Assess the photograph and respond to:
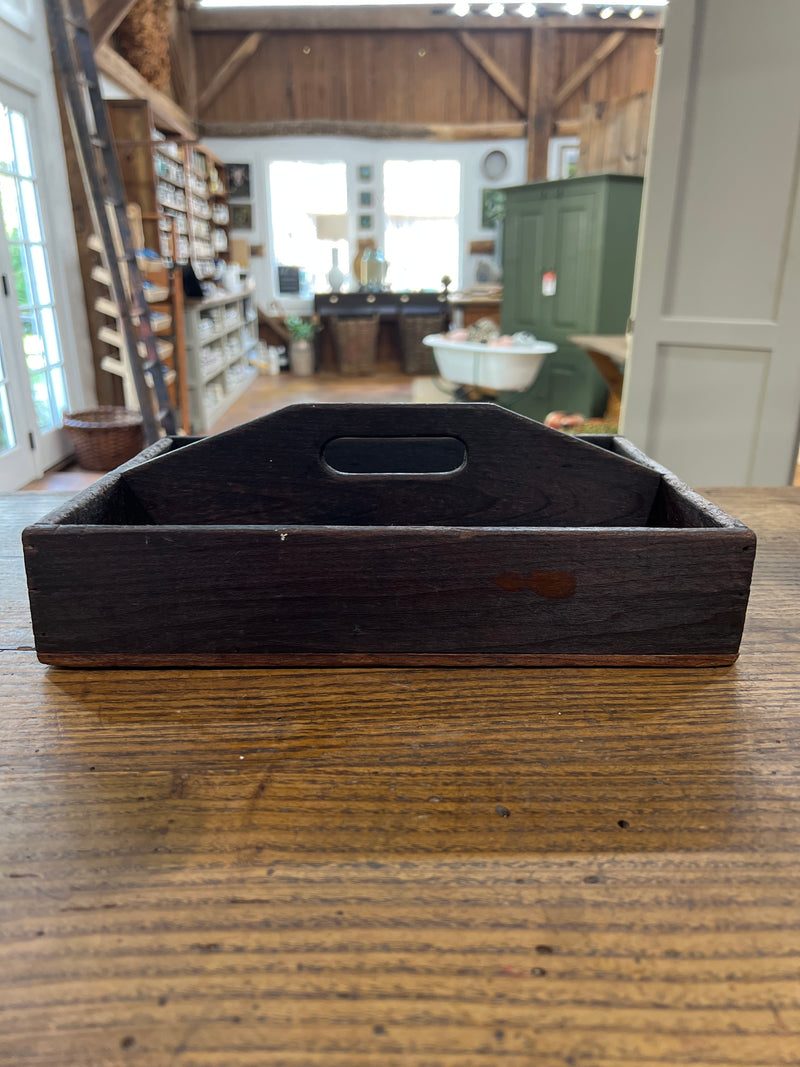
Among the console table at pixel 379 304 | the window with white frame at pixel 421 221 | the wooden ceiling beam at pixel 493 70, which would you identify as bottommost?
the console table at pixel 379 304

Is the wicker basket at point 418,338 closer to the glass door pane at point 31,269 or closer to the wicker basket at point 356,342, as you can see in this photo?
the wicker basket at point 356,342

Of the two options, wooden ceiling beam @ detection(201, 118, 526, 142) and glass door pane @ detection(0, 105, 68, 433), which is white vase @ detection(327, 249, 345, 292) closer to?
wooden ceiling beam @ detection(201, 118, 526, 142)

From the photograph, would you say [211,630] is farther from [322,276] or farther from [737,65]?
[322,276]

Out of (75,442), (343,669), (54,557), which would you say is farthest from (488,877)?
(75,442)

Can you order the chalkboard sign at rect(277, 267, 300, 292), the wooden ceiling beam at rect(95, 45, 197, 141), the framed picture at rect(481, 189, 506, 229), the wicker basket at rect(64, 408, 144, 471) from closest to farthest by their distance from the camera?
the wicker basket at rect(64, 408, 144, 471) → the wooden ceiling beam at rect(95, 45, 197, 141) → the framed picture at rect(481, 189, 506, 229) → the chalkboard sign at rect(277, 267, 300, 292)

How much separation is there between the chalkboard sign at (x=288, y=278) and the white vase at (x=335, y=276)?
0.46 meters

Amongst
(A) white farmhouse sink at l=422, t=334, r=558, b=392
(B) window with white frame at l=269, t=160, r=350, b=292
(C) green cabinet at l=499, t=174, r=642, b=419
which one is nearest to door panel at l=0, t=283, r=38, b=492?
(A) white farmhouse sink at l=422, t=334, r=558, b=392

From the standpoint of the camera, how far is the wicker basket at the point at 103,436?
178 inches

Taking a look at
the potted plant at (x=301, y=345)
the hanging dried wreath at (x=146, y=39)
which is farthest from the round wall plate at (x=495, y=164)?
the hanging dried wreath at (x=146, y=39)

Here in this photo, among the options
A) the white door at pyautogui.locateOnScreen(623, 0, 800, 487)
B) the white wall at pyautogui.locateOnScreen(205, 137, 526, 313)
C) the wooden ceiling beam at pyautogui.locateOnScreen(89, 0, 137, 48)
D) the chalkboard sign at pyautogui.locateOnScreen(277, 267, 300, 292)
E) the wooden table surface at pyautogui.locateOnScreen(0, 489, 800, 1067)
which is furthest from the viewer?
the chalkboard sign at pyautogui.locateOnScreen(277, 267, 300, 292)

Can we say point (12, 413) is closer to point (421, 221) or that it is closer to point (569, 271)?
point (569, 271)

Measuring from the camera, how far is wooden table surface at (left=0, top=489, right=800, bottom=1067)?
1.03 ft

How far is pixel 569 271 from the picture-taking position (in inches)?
236

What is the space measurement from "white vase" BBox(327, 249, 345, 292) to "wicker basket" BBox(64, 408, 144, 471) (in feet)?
16.5
